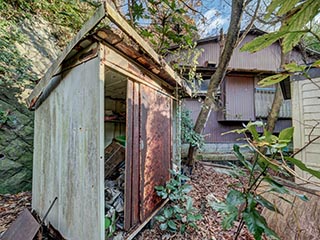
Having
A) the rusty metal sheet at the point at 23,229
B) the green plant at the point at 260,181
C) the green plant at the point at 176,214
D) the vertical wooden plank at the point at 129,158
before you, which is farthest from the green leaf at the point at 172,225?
the rusty metal sheet at the point at 23,229

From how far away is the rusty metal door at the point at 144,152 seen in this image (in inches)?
101

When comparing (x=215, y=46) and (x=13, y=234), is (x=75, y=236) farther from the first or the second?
(x=215, y=46)

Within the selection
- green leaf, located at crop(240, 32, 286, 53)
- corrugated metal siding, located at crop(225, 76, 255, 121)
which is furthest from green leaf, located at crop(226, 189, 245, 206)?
corrugated metal siding, located at crop(225, 76, 255, 121)

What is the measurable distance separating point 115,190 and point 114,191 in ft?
0.15

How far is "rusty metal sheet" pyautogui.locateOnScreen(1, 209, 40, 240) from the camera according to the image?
2354 mm

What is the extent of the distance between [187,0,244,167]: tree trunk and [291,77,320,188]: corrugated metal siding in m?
1.71

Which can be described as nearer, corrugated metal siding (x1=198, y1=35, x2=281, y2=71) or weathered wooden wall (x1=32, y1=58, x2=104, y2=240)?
weathered wooden wall (x1=32, y1=58, x2=104, y2=240)

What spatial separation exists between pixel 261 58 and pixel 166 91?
25.5 ft

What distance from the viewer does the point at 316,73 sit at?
11.0 ft

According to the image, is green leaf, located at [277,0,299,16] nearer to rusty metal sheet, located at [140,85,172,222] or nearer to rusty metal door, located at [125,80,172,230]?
rusty metal door, located at [125,80,172,230]

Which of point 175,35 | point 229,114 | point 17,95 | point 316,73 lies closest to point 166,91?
point 175,35

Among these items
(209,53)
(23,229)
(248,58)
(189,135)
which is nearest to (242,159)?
(23,229)

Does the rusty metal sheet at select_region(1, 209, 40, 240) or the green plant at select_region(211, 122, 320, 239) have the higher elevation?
the green plant at select_region(211, 122, 320, 239)

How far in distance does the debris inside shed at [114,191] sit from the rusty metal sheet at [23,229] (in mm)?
870
